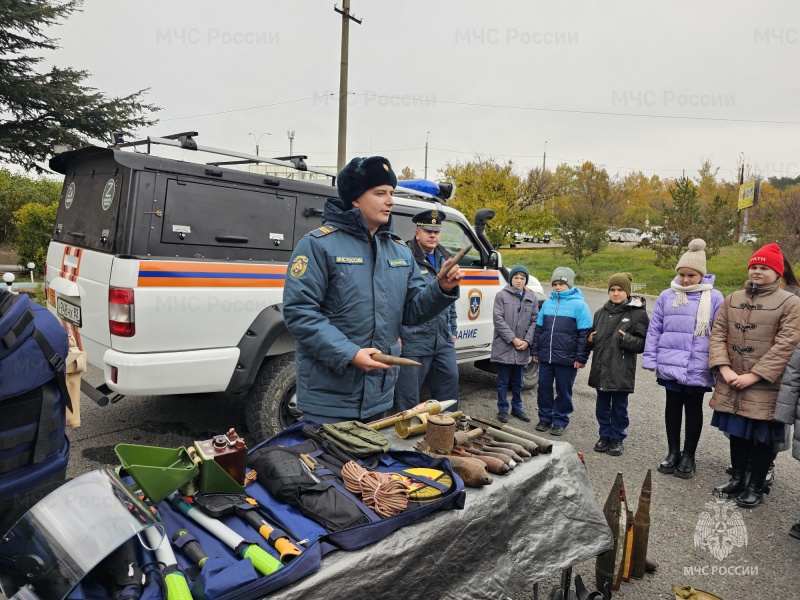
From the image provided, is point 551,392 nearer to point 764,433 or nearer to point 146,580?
point 764,433

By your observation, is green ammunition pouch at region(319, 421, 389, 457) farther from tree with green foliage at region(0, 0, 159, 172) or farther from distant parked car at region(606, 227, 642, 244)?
distant parked car at region(606, 227, 642, 244)

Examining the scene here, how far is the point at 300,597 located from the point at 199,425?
152 inches

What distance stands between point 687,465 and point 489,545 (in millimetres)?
3056

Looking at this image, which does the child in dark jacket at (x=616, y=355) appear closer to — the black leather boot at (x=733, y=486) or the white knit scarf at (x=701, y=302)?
the white knit scarf at (x=701, y=302)

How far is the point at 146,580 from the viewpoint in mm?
1451

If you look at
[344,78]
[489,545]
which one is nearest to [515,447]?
[489,545]

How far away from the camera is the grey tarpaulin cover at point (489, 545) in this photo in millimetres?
1697

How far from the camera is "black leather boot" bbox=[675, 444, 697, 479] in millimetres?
4422

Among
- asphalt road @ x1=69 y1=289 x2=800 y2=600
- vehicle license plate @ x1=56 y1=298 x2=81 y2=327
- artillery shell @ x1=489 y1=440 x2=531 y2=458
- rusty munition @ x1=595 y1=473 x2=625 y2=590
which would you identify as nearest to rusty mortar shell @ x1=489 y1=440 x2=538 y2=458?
artillery shell @ x1=489 y1=440 x2=531 y2=458

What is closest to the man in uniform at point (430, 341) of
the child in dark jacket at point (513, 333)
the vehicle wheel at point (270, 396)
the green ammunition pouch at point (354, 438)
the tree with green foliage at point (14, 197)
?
the vehicle wheel at point (270, 396)

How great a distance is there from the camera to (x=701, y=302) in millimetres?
4387

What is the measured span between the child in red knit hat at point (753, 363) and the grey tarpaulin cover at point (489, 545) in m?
2.01

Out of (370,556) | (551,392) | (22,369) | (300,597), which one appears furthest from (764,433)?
(22,369)

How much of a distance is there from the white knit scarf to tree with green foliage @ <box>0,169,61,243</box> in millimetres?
17565
